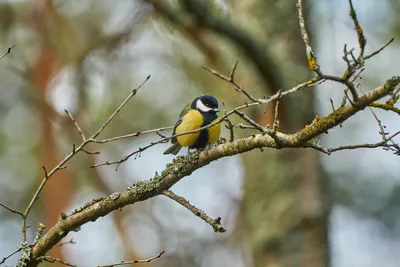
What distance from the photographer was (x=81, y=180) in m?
7.14

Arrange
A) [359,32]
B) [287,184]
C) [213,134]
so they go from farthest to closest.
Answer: [287,184] < [213,134] < [359,32]

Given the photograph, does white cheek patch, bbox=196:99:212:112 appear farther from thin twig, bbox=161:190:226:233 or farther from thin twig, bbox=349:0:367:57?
thin twig, bbox=349:0:367:57

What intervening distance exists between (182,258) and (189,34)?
305 centimetres

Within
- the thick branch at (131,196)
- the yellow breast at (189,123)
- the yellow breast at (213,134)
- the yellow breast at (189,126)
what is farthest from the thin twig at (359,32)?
the yellow breast at (189,123)

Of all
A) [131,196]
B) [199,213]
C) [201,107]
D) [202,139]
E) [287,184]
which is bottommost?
[199,213]

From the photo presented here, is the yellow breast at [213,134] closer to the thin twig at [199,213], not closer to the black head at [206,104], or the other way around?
the black head at [206,104]

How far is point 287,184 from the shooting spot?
15.1ft

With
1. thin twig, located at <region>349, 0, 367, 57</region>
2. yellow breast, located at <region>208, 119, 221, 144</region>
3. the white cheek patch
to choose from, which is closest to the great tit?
the white cheek patch

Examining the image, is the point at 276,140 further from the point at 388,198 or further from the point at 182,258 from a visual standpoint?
the point at 388,198

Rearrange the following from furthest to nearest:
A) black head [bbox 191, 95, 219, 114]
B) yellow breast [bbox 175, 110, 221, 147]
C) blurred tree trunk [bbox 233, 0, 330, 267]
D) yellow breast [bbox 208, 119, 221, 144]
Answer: blurred tree trunk [bbox 233, 0, 330, 267], black head [bbox 191, 95, 219, 114], yellow breast [bbox 175, 110, 221, 147], yellow breast [bbox 208, 119, 221, 144]

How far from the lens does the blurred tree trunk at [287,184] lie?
4.39 metres

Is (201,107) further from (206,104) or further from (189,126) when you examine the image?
(189,126)

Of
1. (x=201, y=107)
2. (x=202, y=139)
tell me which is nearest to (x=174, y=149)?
(x=201, y=107)

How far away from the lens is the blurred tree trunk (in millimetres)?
4387
